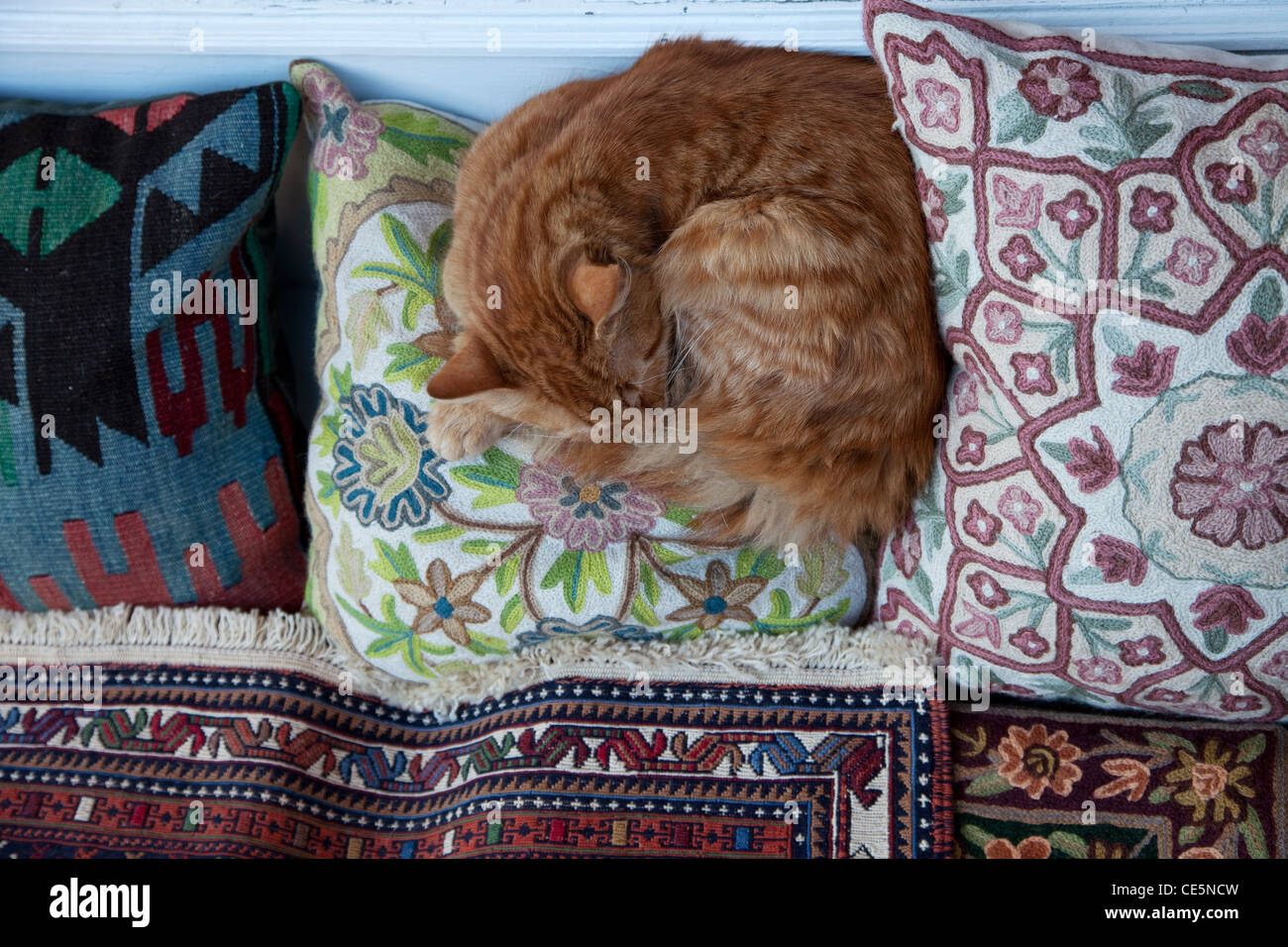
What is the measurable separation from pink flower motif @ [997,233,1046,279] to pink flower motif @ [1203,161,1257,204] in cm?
17

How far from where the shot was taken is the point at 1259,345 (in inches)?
34.2

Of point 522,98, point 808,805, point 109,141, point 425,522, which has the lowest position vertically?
point 808,805

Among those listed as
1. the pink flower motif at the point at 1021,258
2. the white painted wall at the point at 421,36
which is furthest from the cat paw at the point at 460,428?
the pink flower motif at the point at 1021,258

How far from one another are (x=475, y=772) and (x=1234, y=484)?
0.94m

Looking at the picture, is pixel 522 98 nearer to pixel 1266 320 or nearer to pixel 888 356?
pixel 888 356

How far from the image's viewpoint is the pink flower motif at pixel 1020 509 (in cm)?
98

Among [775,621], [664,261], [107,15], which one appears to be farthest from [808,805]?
[107,15]

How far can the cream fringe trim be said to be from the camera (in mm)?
1173

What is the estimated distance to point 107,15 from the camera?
1.26 metres

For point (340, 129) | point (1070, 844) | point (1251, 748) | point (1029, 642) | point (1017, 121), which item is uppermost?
point (340, 129)

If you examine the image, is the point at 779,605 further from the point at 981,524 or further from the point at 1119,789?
the point at 1119,789

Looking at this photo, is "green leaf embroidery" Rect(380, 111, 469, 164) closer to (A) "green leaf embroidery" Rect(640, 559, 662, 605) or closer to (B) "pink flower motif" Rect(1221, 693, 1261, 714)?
(A) "green leaf embroidery" Rect(640, 559, 662, 605)

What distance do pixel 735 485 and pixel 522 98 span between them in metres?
0.69

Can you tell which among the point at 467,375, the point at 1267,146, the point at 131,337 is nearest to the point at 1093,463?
the point at 1267,146
